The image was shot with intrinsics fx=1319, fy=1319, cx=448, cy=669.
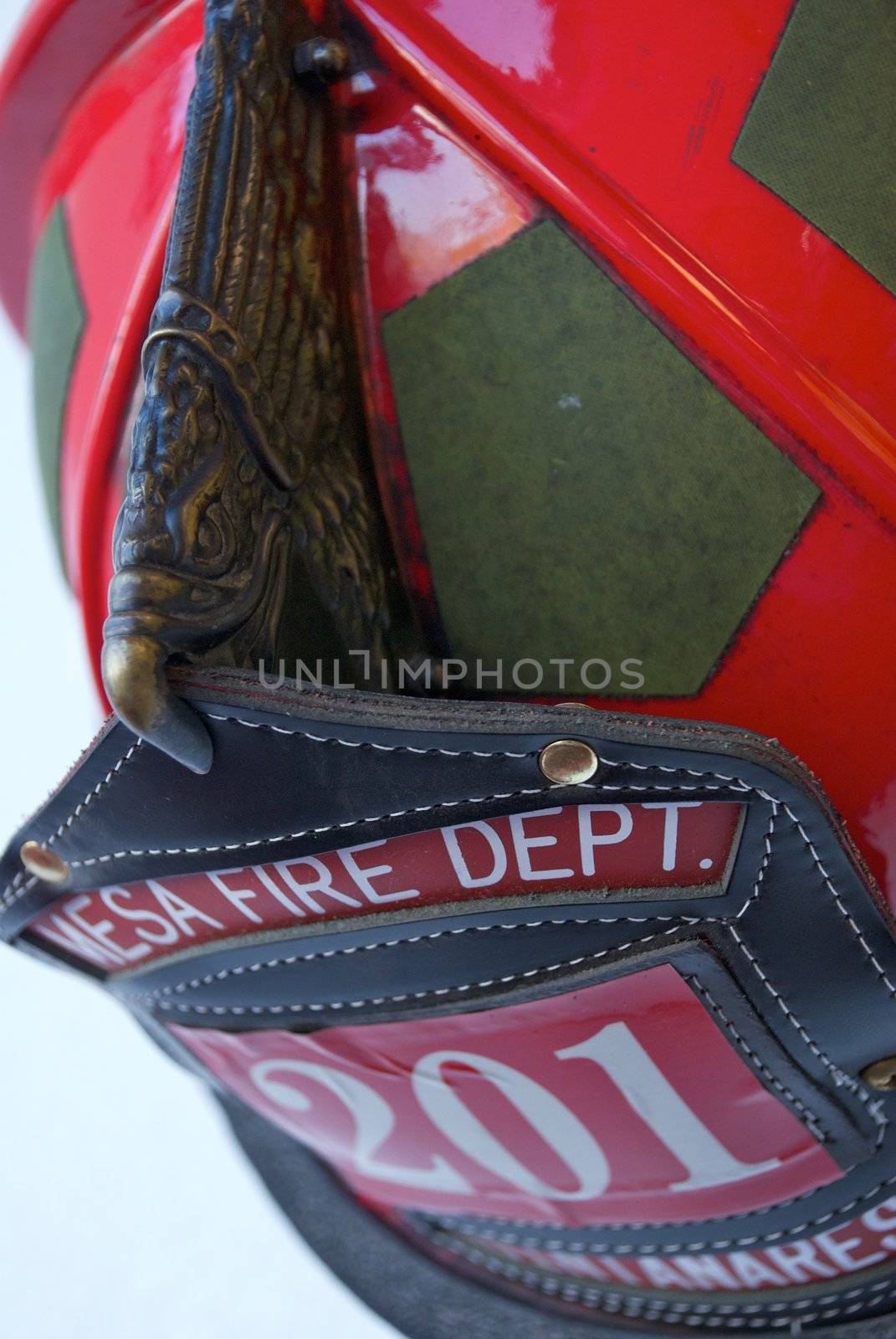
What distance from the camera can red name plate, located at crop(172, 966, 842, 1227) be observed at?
68 cm

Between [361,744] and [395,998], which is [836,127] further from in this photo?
[395,998]

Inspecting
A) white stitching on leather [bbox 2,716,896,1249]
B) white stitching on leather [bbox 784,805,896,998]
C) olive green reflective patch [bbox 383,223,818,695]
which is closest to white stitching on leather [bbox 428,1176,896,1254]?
white stitching on leather [bbox 2,716,896,1249]

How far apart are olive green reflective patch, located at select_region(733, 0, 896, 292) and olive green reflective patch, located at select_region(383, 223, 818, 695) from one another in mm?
96

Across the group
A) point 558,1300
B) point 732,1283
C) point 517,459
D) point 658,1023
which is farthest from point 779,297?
point 558,1300

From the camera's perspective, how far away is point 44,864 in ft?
2.36

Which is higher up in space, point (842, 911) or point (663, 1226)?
point (842, 911)

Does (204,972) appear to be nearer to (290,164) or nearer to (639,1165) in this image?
(639,1165)

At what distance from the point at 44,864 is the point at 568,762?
32 cm

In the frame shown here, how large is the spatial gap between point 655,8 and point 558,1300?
33.4 inches

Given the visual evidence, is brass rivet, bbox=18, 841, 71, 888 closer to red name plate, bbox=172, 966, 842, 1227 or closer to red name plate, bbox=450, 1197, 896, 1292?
red name plate, bbox=172, 966, 842, 1227

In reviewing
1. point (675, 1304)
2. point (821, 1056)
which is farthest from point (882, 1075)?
point (675, 1304)

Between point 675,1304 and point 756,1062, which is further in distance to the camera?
point 675,1304

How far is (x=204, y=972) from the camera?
0.73 m

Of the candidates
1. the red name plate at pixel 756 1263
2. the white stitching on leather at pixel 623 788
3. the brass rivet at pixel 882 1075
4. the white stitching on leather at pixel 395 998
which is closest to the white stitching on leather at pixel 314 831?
the white stitching on leather at pixel 623 788
